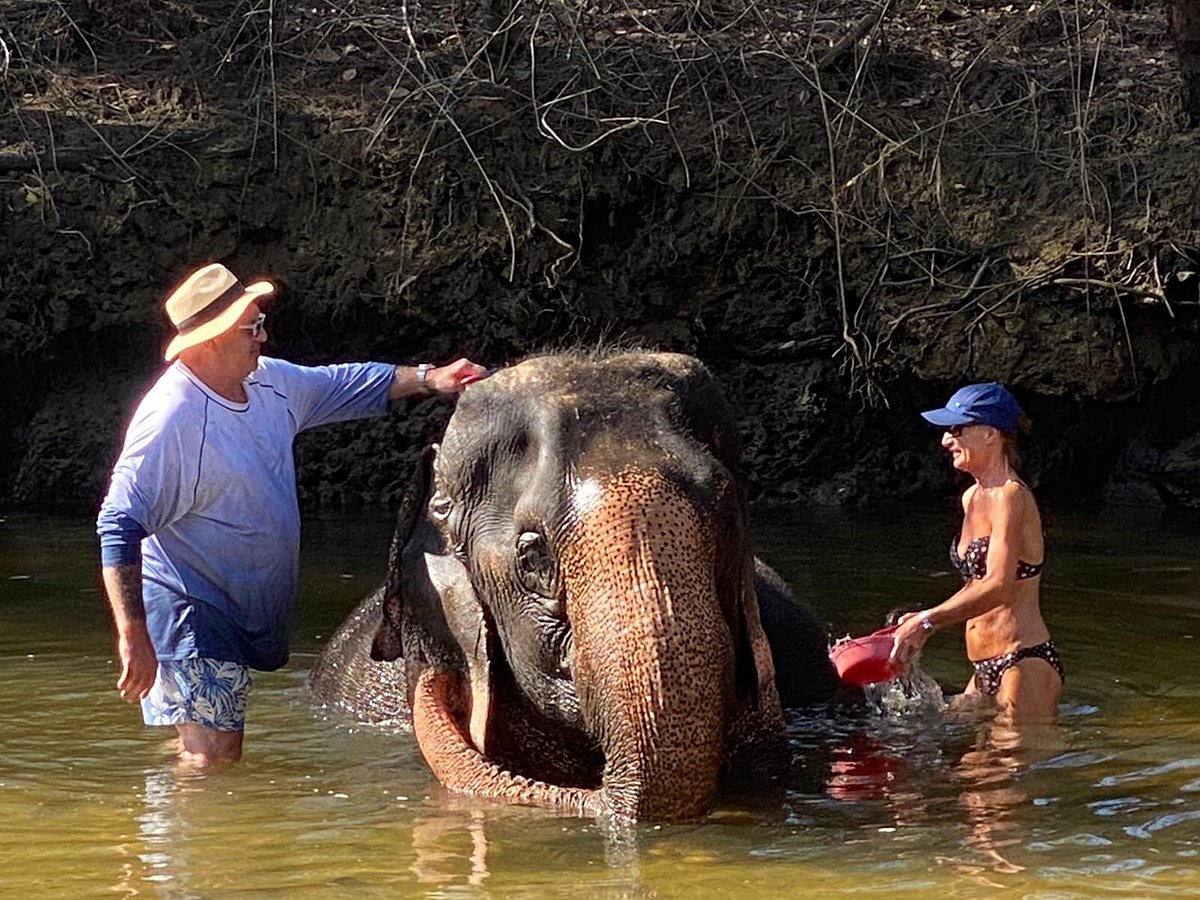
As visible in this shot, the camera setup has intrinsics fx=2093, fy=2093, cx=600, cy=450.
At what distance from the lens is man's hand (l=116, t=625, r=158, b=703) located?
5.66m

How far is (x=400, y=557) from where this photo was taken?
6.36 meters

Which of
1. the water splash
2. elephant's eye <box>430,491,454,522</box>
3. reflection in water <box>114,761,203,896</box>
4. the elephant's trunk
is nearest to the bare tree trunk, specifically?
the water splash

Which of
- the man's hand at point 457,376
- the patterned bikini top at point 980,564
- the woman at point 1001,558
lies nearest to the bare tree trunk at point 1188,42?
the woman at point 1001,558

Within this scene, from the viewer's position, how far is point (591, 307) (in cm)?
1199

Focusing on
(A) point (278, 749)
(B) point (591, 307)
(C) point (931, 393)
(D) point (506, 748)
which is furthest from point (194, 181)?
(D) point (506, 748)

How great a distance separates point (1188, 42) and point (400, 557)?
6763mm

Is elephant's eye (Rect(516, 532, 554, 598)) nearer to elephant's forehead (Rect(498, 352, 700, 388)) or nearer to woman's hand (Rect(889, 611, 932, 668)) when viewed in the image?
elephant's forehead (Rect(498, 352, 700, 388))

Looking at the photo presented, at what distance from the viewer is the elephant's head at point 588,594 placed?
194 inches

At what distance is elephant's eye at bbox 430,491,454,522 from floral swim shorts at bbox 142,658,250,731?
0.80m

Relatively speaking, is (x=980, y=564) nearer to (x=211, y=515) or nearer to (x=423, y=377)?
(x=423, y=377)

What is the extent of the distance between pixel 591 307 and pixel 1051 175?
2685 millimetres

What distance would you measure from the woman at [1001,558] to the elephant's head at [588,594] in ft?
4.44

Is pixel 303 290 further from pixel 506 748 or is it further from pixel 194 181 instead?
pixel 506 748

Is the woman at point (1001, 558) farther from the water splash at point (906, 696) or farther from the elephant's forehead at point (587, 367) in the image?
the elephant's forehead at point (587, 367)
